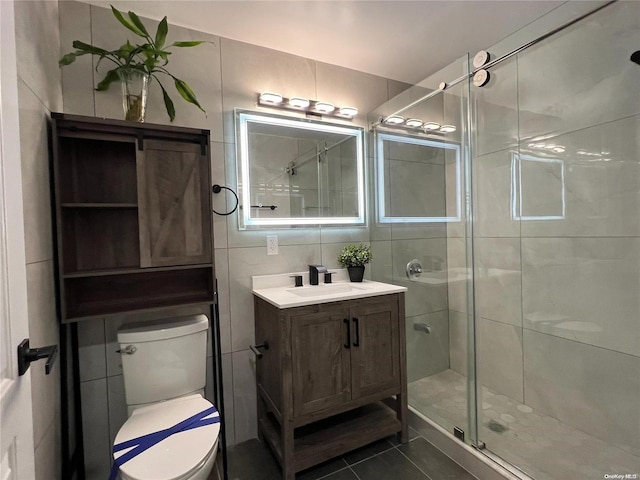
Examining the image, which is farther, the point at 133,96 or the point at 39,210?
the point at 133,96

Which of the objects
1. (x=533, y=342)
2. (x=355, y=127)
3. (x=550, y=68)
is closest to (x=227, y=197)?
(x=355, y=127)

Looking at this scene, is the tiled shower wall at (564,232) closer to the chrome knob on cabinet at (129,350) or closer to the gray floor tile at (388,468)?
the gray floor tile at (388,468)

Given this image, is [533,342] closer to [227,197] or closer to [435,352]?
[435,352]

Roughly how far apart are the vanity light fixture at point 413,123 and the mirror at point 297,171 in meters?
0.36

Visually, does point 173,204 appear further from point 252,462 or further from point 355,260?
point 252,462

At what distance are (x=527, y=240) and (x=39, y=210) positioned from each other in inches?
98.0

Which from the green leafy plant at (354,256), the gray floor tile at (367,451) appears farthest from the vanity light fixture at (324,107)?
the gray floor tile at (367,451)

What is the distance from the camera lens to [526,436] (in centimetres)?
171

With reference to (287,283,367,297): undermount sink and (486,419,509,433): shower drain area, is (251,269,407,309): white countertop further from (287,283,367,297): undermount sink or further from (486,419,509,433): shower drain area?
(486,419,509,433): shower drain area

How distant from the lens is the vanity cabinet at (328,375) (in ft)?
5.08

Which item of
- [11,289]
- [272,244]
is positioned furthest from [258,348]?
[11,289]

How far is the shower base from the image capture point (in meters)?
1.48

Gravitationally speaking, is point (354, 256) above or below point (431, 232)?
below

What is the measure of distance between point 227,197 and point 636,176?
83.4 inches
